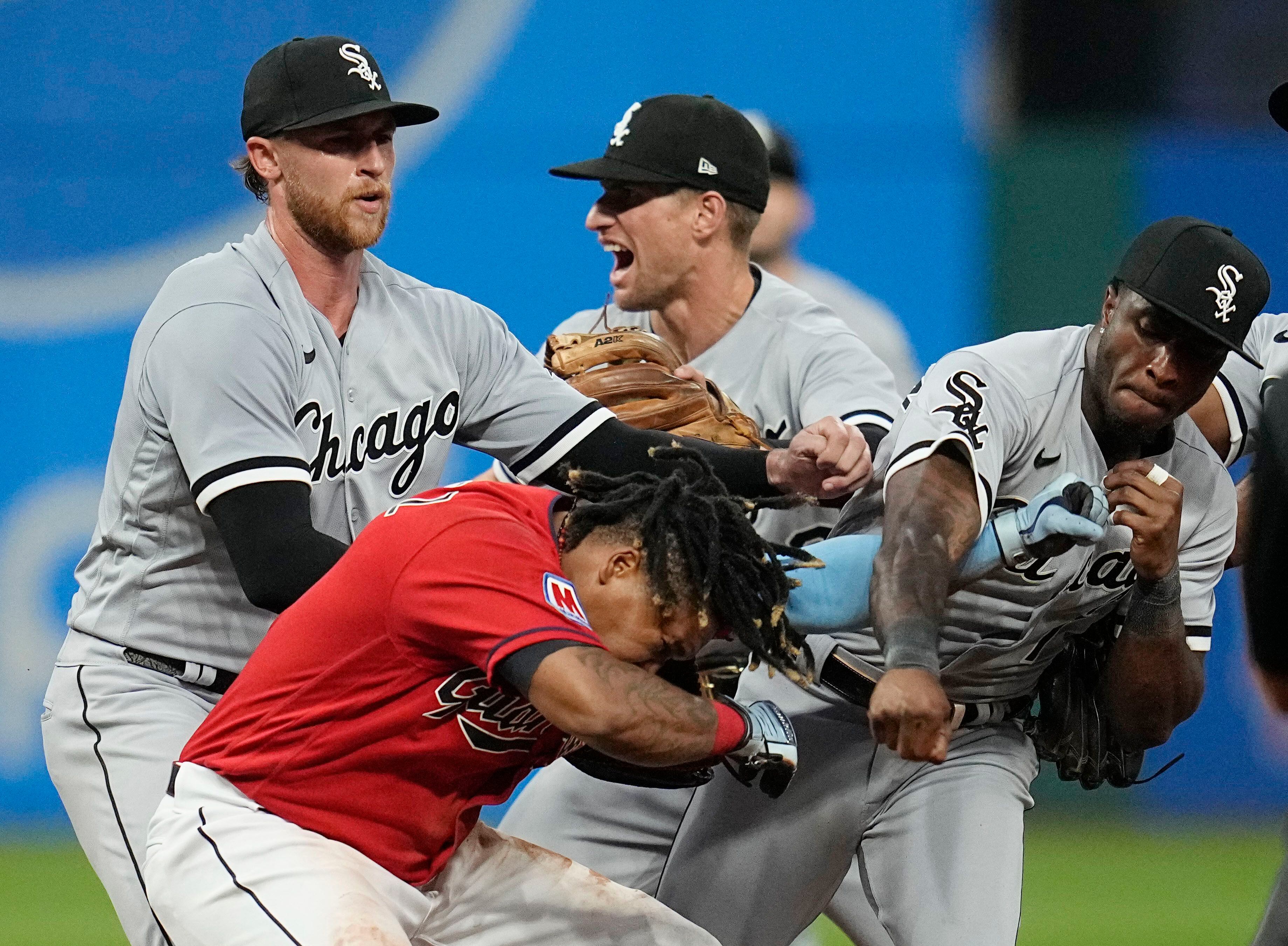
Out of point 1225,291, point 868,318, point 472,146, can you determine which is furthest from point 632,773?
point 472,146

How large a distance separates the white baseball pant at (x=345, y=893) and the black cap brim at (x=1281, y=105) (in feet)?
10.0

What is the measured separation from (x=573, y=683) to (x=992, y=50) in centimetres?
616

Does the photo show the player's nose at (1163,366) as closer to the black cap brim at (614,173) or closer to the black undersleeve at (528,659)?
the black undersleeve at (528,659)

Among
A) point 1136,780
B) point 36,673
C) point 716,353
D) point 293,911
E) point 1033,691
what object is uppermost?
point 716,353

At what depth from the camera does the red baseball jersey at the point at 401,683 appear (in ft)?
9.05

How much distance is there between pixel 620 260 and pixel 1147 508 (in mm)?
2198

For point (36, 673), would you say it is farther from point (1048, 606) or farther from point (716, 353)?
point (1048, 606)

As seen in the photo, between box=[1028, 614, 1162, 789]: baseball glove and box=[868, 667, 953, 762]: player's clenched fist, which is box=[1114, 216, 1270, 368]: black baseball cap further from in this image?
box=[868, 667, 953, 762]: player's clenched fist

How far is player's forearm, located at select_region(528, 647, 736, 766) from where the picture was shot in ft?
8.70

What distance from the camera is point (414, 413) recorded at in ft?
12.9

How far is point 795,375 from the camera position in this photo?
4.63 meters

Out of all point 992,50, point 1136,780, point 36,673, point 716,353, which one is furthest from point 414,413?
point 992,50

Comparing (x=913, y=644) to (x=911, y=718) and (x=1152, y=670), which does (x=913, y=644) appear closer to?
(x=911, y=718)

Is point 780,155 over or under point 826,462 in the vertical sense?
over
